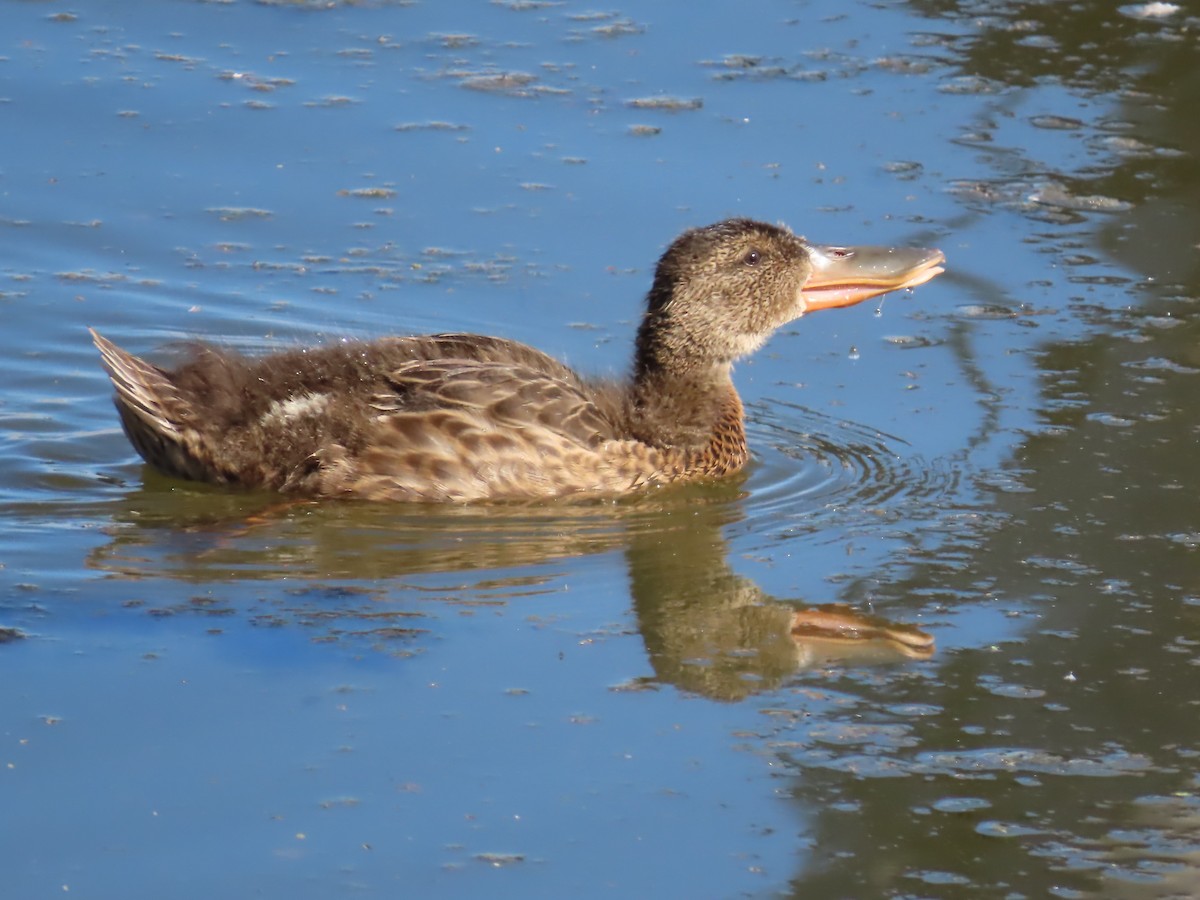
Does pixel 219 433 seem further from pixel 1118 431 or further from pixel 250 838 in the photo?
pixel 1118 431

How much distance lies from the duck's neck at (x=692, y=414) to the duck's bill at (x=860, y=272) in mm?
505

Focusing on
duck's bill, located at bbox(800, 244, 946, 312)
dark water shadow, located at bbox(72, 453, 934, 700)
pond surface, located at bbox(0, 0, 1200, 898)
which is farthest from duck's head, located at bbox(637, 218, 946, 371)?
dark water shadow, located at bbox(72, 453, 934, 700)

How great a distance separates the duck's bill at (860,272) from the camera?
8156 mm

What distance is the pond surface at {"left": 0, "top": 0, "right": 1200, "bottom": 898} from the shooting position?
16.9 ft

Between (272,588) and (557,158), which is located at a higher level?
(557,158)

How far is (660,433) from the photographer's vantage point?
8.03 metres

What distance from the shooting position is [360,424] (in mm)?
7621

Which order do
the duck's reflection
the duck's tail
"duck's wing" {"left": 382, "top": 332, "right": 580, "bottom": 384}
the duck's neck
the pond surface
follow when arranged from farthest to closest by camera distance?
1. the duck's neck
2. "duck's wing" {"left": 382, "top": 332, "right": 580, "bottom": 384}
3. the duck's tail
4. the duck's reflection
5. the pond surface

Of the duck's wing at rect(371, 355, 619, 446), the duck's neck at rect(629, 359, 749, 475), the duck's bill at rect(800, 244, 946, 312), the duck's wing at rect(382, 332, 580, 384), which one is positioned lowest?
the duck's neck at rect(629, 359, 749, 475)

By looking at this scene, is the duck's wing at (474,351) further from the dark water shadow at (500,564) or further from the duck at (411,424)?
the dark water shadow at (500,564)

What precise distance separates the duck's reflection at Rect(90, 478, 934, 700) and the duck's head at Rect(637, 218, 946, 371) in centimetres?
62

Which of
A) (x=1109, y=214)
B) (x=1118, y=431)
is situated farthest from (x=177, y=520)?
(x=1109, y=214)

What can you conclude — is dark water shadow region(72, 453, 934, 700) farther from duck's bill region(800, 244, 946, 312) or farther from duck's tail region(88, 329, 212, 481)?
duck's bill region(800, 244, 946, 312)

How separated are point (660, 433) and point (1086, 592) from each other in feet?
6.58
